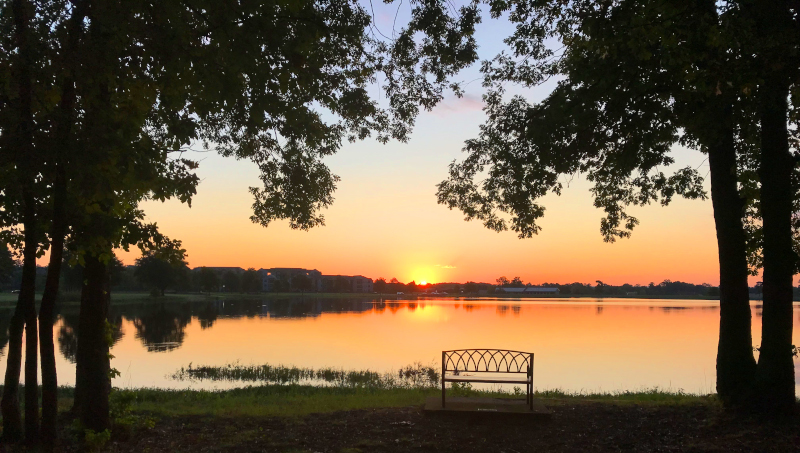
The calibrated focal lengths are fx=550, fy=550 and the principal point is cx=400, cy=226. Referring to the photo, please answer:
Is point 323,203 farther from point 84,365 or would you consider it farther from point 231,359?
point 231,359

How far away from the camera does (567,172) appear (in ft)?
38.8

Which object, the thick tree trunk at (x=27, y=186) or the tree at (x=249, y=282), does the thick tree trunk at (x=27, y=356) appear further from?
the tree at (x=249, y=282)

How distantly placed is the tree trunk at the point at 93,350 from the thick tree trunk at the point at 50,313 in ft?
2.26

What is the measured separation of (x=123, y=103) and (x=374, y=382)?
13.1 meters

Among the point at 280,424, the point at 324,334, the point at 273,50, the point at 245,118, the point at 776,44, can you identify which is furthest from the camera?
the point at 324,334

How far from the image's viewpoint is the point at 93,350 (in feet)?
24.7

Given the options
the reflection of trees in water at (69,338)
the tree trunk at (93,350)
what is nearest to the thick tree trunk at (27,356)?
the tree trunk at (93,350)

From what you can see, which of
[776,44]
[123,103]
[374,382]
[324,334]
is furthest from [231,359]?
[776,44]

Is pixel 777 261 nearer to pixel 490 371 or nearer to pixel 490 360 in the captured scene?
pixel 490 371

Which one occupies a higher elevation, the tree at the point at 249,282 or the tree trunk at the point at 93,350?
the tree trunk at the point at 93,350

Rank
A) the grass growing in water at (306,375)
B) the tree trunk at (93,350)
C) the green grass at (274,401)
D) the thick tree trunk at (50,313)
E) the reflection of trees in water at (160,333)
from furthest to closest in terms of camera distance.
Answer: the reflection of trees in water at (160,333) → the grass growing in water at (306,375) → the green grass at (274,401) → the tree trunk at (93,350) → the thick tree trunk at (50,313)

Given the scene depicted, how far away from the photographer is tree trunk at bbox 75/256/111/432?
7.39 meters

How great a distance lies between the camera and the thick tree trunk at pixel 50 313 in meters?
6.34

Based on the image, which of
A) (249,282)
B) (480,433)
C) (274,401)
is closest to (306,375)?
(274,401)
